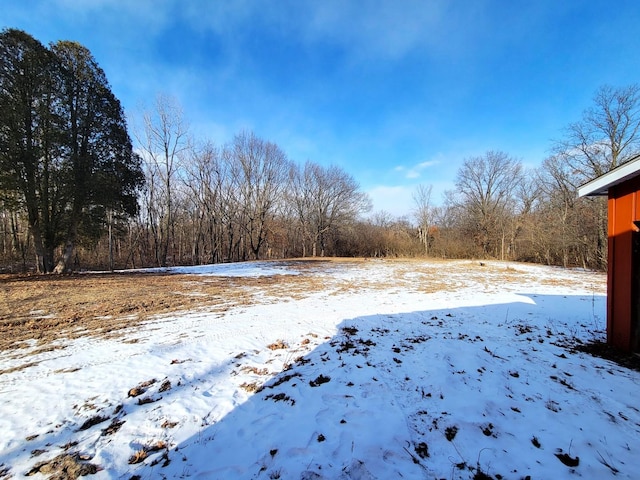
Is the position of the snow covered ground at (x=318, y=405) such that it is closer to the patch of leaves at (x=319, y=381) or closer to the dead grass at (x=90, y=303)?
the patch of leaves at (x=319, y=381)

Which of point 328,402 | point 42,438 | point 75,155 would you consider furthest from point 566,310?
point 75,155

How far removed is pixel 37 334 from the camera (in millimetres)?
4656

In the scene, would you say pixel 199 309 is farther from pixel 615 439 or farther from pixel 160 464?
pixel 615 439

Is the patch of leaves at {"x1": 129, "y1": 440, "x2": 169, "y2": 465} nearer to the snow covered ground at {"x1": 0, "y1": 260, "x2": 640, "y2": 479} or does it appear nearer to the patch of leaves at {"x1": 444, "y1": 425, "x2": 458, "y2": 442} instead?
the snow covered ground at {"x1": 0, "y1": 260, "x2": 640, "y2": 479}

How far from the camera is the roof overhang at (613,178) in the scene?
3.82 metres

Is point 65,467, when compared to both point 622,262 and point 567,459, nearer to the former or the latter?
point 567,459

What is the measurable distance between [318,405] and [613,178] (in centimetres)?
548

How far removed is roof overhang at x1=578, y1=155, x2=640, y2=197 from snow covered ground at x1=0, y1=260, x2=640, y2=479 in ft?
8.66

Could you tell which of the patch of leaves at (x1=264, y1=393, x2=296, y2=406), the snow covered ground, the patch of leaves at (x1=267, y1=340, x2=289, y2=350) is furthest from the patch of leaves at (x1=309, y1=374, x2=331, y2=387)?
the patch of leaves at (x1=267, y1=340, x2=289, y2=350)

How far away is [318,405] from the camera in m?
2.72

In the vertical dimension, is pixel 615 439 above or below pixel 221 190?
below

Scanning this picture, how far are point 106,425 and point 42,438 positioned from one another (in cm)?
45

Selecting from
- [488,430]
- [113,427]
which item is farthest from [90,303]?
[488,430]

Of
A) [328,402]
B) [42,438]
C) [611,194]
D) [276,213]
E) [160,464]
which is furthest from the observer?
[276,213]
